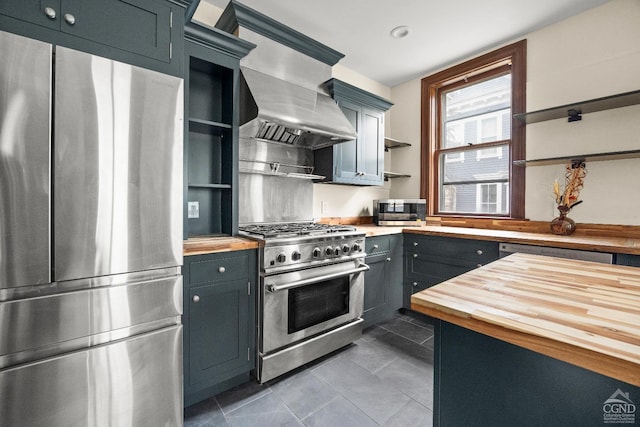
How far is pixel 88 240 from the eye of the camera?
1.17m

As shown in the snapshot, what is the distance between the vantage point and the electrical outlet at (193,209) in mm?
2164

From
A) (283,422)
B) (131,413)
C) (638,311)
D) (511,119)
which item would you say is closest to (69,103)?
(131,413)

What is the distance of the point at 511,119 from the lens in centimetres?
288

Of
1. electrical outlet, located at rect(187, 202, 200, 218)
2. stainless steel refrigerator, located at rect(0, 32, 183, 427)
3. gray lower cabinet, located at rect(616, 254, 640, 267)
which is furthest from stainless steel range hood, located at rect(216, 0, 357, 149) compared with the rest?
gray lower cabinet, located at rect(616, 254, 640, 267)

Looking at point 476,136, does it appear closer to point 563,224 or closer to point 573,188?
point 573,188

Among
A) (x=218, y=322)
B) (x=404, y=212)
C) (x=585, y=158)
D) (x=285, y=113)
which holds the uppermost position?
(x=285, y=113)

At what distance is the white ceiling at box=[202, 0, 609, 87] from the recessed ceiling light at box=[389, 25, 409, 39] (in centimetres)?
4

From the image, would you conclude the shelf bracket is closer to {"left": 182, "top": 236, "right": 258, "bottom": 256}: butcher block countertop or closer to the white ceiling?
the white ceiling

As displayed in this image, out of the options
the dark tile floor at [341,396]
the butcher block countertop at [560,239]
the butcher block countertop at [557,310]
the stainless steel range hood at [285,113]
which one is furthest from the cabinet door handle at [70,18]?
the butcher block countertop at [560,239]

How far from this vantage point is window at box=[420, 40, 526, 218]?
2.84m

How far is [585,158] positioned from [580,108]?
412 millimetres

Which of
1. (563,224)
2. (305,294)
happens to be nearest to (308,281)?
(305,294)

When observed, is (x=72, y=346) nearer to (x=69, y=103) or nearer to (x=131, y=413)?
(x=131, y=413)

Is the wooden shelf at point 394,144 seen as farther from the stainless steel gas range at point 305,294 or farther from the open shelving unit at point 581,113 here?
the stainless steel gas range at point 305,294
